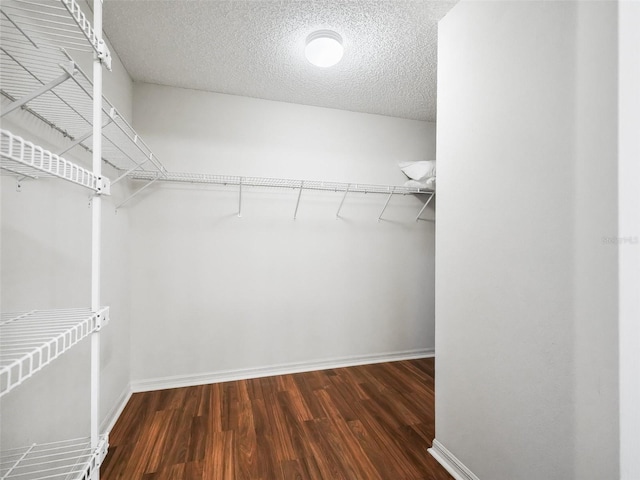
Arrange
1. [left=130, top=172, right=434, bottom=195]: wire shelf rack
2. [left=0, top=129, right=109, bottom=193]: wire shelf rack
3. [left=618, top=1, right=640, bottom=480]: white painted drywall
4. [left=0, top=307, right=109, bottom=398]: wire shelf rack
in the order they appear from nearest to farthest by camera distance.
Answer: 1. [left=0, top=129, right=109, bottom=193]: wire shelf rack
2. [left=0, top=307, right=109, bottom=398]: wire shelf rack
3. [left=618, top=1, right=640, bottom=480]: white painted drywall
4. [left=130, top=172, right=434, bottom=195]: wire shelf rack

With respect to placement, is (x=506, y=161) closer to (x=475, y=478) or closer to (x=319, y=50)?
(x=319, y=50)

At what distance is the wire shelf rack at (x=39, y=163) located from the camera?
1.84ft

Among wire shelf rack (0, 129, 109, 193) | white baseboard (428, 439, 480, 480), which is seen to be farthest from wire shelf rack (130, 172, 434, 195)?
white baseboard (428, 439, 480, 480)

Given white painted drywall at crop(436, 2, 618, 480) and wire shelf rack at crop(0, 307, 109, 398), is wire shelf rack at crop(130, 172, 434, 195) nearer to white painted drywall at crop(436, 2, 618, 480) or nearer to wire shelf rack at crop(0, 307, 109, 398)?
white painted drywall at crop(436, 2, 618, 480)

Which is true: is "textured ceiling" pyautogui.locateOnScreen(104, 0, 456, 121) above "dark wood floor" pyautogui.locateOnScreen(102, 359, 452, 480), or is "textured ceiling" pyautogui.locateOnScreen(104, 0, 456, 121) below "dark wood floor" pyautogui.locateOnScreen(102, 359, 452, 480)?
above

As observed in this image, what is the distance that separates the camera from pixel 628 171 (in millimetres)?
854

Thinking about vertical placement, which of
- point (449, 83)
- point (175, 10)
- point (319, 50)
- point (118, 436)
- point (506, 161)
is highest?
point (175, 10)

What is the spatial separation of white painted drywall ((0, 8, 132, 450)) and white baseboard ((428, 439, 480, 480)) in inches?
71.0

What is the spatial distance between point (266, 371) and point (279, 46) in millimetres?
2468

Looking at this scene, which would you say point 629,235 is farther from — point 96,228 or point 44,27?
point 44,27

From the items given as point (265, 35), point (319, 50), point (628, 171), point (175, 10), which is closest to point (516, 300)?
point (628, 171)

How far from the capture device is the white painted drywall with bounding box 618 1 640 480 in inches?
33.1

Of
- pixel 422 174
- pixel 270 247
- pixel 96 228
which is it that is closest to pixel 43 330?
pixel 96 228

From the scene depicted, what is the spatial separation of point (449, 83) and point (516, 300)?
44.3 inches
